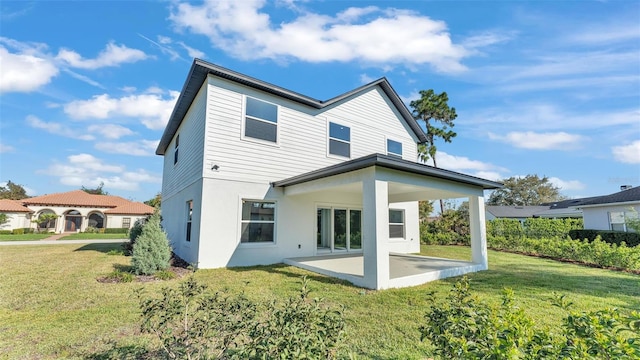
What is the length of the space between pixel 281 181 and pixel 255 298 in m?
4.79

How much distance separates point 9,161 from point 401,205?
76.5 feet

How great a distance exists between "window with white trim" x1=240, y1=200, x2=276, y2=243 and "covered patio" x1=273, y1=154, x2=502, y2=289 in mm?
916

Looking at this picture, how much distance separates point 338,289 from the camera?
20.4 ft

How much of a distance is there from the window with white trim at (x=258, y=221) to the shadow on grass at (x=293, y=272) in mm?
940

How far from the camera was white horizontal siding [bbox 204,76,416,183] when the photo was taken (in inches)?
353

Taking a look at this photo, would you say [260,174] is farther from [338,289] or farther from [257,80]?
[338,289]

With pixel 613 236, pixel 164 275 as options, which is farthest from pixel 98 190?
pixel 613 236

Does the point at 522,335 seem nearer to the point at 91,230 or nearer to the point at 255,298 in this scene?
the point at 255,298

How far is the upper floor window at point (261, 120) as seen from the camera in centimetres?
964

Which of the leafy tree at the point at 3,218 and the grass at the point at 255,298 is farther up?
the leafy tree at the point at 3,218

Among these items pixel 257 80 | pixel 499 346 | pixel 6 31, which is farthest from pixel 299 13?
pixel 499 346

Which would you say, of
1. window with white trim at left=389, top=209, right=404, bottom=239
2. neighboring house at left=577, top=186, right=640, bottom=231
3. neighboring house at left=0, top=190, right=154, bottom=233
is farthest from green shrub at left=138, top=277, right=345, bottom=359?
neighboring house at left=0, top=190, right=154, bottom=233

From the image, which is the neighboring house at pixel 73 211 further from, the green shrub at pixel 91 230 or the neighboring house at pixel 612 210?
the neighboring house at pixel 612 210

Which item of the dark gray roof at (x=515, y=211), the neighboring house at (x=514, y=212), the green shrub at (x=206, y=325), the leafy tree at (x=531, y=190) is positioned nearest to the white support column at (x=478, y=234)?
the green shrub at (x=206, y=325)
